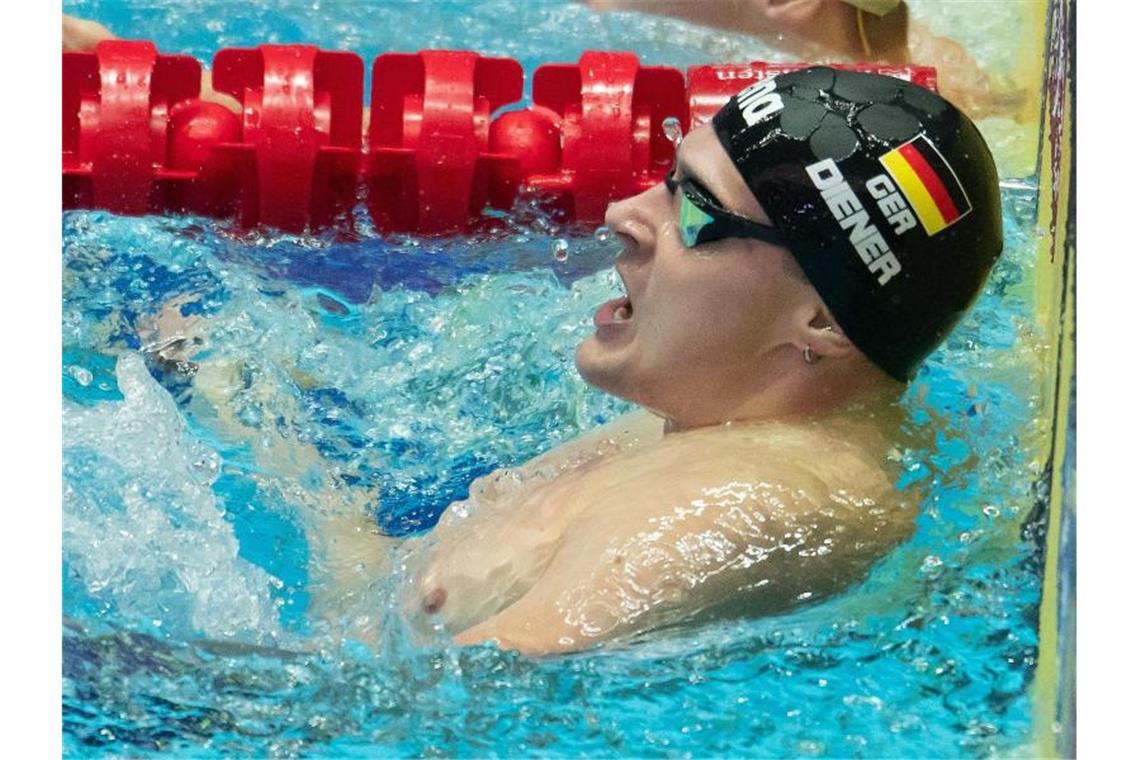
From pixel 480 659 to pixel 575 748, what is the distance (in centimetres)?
15

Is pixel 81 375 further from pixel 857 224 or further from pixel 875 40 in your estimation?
pixel 875 40

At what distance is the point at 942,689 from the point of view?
2.10m

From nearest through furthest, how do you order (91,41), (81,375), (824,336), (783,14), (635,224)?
(824,336), (635,224), (81,375), (91,41), (783,14)

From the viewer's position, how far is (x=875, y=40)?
3.60 metres

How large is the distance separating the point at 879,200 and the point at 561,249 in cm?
115

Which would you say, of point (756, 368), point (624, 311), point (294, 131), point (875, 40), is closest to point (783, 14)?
point (875, 40)

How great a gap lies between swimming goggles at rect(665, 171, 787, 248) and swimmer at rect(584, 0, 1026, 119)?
143 centimetres

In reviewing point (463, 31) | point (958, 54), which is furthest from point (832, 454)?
point (463, 31)

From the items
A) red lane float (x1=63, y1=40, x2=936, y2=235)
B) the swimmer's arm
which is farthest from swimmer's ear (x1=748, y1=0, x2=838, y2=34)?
the swimmer's arm

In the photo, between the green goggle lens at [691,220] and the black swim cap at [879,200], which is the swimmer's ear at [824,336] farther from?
the green goggle lens at [691,220]

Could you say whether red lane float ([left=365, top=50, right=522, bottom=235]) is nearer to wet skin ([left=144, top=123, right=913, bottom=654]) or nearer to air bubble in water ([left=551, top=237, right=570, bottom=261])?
air bubble in water ([left=551, top=237, right=570, bottom=261])

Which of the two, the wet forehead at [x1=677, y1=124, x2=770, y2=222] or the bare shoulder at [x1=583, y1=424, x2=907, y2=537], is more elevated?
the wet forehead at [x1=677, y1=124, x2=770, y2=222]

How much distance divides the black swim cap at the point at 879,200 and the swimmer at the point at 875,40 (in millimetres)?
1411

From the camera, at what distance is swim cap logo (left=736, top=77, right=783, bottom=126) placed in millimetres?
2199
